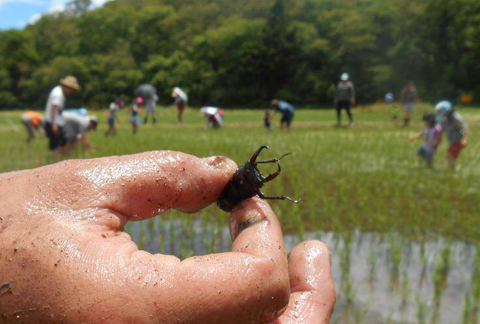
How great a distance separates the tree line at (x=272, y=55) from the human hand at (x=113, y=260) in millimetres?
35600

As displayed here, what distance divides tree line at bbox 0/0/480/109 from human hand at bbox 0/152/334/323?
35.6 m

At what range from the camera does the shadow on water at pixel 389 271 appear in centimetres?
305

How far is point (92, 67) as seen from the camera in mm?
50406

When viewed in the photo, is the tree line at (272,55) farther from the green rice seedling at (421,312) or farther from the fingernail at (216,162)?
the fingernail at (216,162)

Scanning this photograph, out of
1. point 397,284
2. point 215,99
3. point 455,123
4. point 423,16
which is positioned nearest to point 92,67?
point 215,99

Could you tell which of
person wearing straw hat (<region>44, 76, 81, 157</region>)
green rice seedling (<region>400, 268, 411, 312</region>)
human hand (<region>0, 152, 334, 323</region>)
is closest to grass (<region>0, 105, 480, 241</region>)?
person wearing straw hat (<region>44, 76, 81, 157</region>)

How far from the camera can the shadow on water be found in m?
3.05

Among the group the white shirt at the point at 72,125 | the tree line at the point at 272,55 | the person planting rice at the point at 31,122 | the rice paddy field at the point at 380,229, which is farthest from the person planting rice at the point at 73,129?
the tree line at the point at 272,55

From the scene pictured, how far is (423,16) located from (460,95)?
6879mm

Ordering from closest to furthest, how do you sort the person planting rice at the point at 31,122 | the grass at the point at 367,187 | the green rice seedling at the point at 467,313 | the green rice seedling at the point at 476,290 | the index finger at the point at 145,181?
the index finger at the point at 145,181 → the green rice seedling at the point at 467,313 → the green rice seedling at the point at 476,290 → the grass at the point at 367,187 → the person planting rice at the point at 31,122

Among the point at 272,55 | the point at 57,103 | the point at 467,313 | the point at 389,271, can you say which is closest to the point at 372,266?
the point at 389,271

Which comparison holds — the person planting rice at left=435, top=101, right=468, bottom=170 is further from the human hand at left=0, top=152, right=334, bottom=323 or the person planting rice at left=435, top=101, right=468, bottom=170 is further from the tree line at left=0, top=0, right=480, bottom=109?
the tree line at left=0, top=0, right=480, bottom=109

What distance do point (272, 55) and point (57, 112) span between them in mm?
34638

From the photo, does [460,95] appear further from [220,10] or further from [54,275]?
[54,275]
